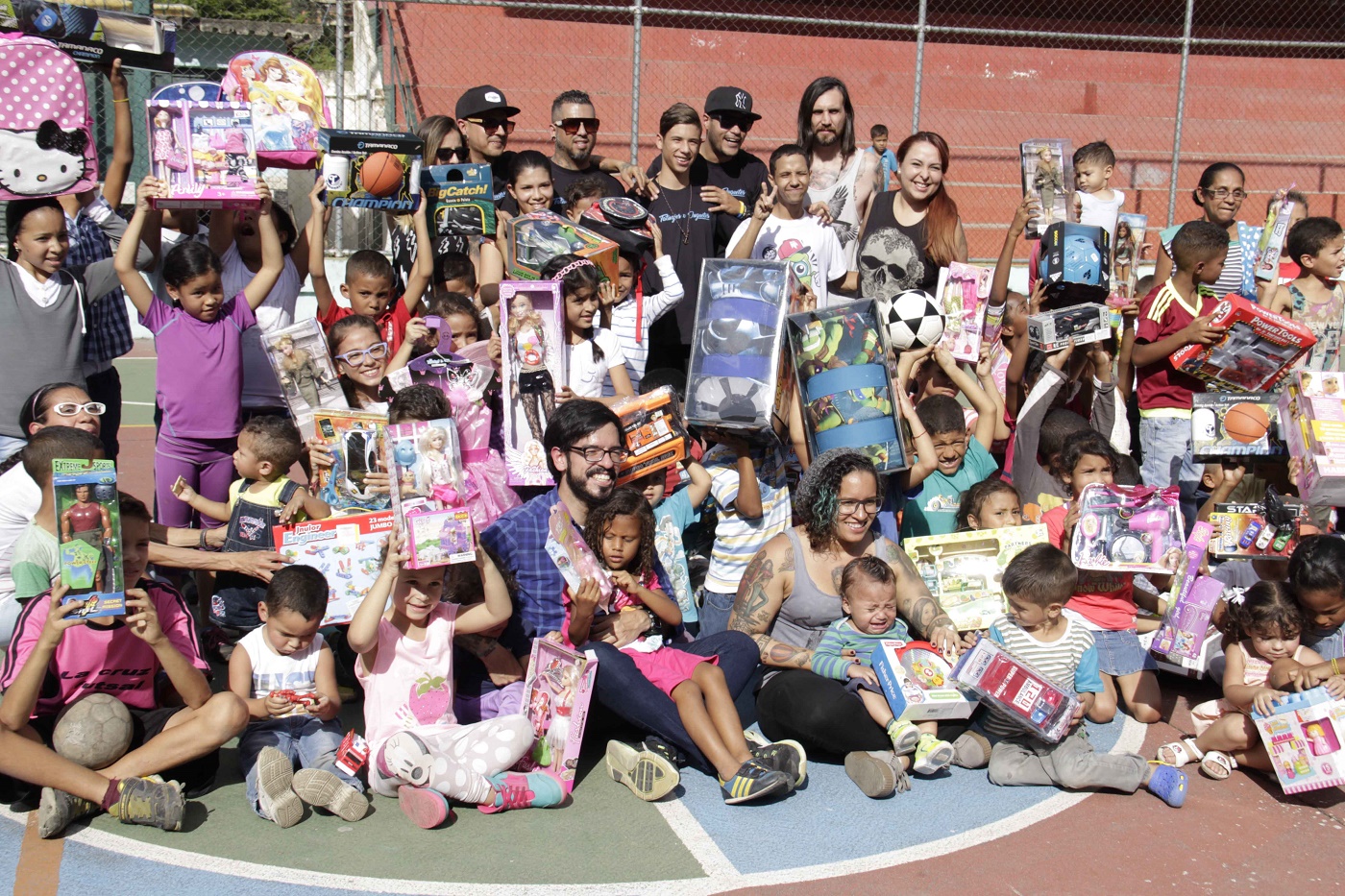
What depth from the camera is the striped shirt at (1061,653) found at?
5.02m

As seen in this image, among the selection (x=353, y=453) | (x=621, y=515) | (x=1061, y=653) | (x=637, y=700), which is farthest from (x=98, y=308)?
(x=1061, y=653)

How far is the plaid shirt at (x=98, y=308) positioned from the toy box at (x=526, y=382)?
6.17 ft

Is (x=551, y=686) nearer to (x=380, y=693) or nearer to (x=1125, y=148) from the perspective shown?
(x=380, y=693)

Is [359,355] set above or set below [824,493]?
above

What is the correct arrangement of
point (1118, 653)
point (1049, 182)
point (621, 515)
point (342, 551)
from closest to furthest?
point (621, 515) < point (342, 551) < point (1118, 653) < point (1049, 182)

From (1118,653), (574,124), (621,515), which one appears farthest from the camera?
(574,124)

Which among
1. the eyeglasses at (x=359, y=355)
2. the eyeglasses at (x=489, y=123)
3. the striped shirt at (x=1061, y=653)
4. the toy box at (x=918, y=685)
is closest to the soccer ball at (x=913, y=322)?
the striped shirt at (x=1061, y=653)

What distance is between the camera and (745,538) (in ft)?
18.8

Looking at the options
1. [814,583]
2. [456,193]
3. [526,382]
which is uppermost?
[456,193]

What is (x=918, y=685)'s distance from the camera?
474cm

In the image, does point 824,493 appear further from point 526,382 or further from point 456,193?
point 456,193

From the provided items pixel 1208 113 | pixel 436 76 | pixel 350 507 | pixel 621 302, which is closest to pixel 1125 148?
pixel 1208 113

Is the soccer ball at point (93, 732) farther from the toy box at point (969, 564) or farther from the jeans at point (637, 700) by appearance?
the toy box at point (969, 564)

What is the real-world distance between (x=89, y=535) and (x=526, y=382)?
213 centimetres
